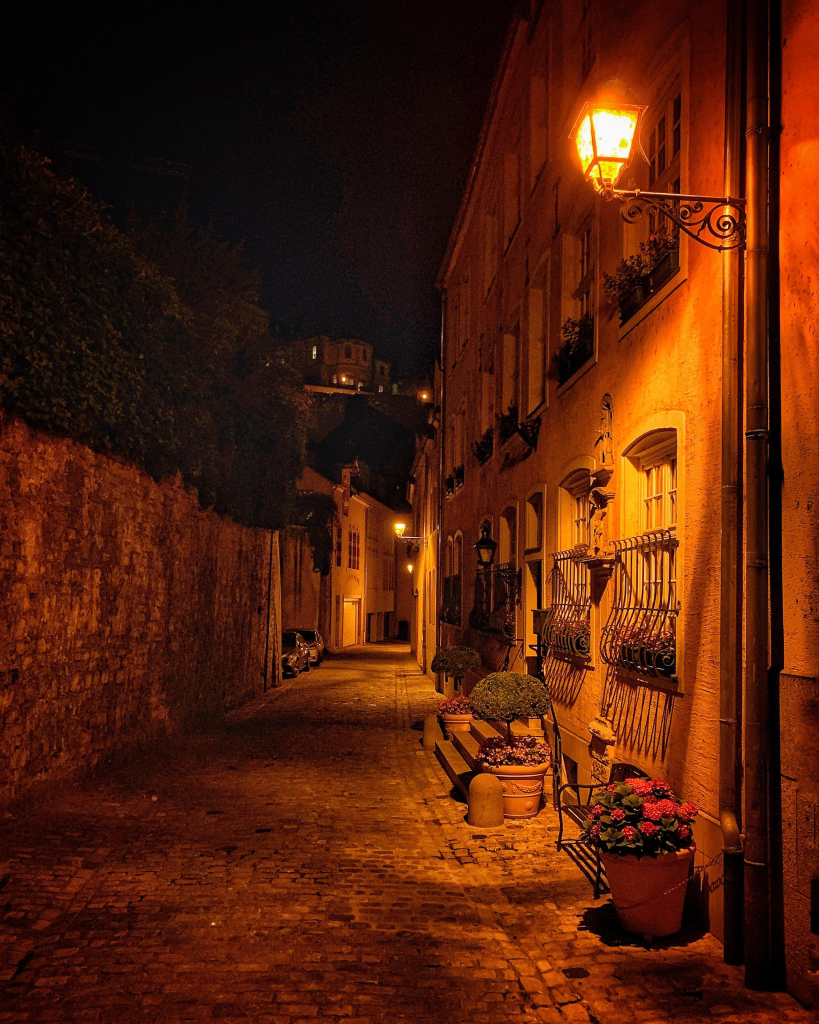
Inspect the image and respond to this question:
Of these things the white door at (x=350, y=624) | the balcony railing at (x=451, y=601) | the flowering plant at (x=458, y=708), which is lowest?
the white door at (x=350, y=624)

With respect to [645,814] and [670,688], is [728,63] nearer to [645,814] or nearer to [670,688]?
[670,688]

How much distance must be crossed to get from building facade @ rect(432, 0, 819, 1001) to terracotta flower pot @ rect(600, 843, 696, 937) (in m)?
0.26

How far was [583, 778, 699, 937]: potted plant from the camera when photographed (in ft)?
16.4

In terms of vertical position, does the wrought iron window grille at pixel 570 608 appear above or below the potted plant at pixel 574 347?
below

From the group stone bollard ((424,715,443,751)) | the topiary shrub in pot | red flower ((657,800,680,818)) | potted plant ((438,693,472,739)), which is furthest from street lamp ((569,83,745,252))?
stone bollard ((424,715,443,751))

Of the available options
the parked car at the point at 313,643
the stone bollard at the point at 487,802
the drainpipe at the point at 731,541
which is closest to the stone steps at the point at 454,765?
the stone bollard at the point at 487,802

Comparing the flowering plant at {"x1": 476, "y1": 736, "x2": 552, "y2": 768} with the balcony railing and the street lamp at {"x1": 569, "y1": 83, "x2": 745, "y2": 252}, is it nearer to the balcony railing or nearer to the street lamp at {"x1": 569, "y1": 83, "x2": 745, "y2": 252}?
the street lamp at {"x1": 569, "y1": 83, "x2": 745, "y2": 252}

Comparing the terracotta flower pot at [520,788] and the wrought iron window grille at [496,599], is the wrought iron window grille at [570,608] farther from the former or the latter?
the wrought iron window grille at [496,599]

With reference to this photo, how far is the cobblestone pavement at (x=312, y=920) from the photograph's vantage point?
14.1 ft

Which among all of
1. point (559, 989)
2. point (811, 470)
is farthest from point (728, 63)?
point (559, 989)

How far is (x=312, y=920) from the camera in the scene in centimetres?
552

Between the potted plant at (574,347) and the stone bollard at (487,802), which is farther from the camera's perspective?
the potted plant at (574,347)

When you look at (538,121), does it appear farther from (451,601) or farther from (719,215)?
(451,601)

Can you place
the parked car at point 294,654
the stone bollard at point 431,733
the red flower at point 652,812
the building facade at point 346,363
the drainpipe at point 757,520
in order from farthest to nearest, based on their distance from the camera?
1. the building facade at point 346,363
2. the parked car at point 294,654
3. the stone bollard at point 431,733
4. the red flower at point 652,812
5. the drainpipe at point 757,520
